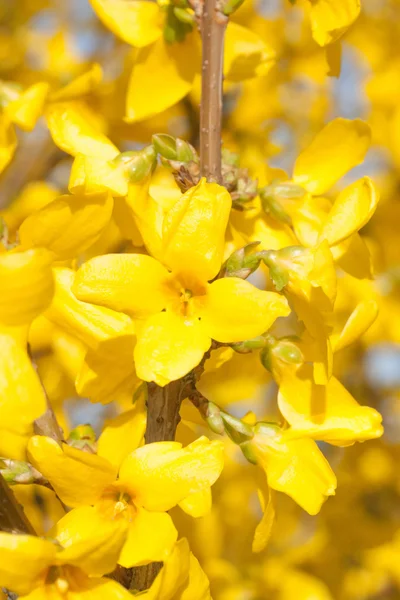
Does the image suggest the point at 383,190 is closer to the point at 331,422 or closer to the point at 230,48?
the point at 230,48

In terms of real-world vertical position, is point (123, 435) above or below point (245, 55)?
below

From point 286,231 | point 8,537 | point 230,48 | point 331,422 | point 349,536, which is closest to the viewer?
point 8,537

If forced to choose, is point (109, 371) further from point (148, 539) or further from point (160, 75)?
point (160, 75)

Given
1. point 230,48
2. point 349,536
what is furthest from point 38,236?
point 349,536

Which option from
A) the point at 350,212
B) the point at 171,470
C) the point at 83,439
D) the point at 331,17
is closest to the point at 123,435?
the point at 83,439

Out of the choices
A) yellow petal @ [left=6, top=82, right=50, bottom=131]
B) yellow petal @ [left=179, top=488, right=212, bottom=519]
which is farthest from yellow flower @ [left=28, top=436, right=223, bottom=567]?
yellow petal @ [left=6, top=82, right=50, bottom=131]

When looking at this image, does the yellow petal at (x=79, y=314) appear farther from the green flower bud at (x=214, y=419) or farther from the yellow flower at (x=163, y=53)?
the yellow flower at (x=163, y=53)

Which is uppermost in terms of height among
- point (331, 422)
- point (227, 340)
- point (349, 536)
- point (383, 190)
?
point (227, 340)
